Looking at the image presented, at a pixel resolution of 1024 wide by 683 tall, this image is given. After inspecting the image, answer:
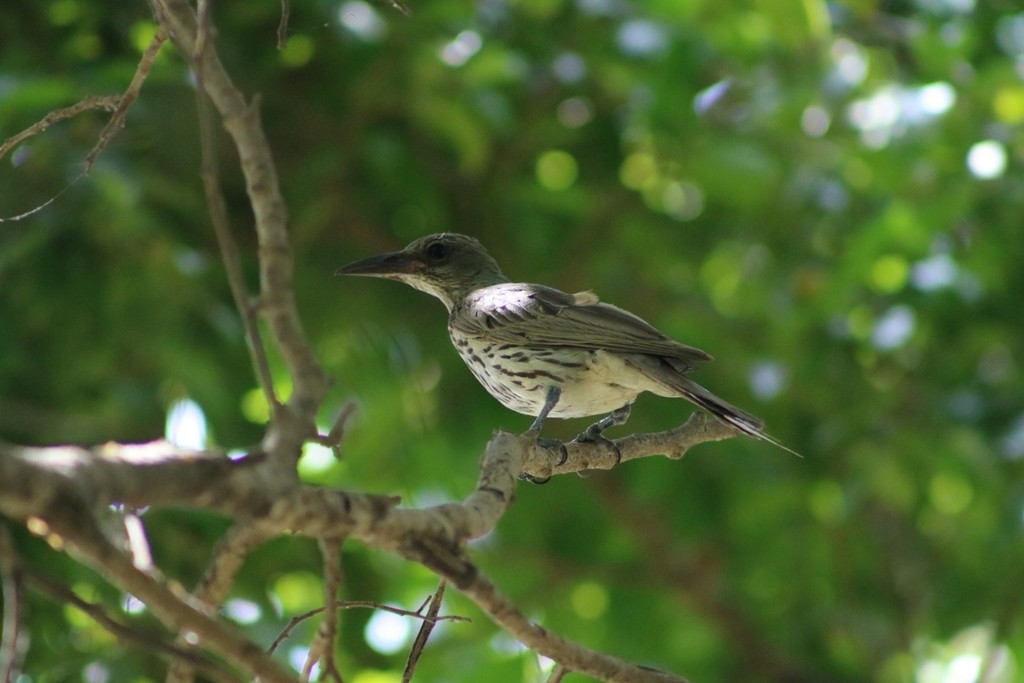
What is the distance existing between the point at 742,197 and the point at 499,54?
69.0 inches

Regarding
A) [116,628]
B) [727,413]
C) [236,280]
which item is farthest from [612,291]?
[116,628]

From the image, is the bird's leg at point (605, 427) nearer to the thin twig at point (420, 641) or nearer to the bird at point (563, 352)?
the bird at point (563, 352)

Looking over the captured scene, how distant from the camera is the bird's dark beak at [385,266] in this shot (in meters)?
4.59

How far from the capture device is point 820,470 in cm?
713

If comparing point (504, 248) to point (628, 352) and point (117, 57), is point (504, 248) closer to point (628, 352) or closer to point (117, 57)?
point (117, 57)

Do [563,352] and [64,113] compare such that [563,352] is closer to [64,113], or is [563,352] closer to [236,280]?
[64,113]

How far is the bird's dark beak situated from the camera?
4592 mm

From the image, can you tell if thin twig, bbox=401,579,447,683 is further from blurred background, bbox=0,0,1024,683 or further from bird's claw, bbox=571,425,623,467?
blurred background, bbox=0,0,1024,683

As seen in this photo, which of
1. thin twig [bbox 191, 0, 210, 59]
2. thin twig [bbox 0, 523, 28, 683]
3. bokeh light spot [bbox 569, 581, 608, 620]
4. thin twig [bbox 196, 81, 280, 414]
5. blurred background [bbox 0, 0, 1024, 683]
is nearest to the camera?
thin twig [bbox 0, 523, 28, 683]

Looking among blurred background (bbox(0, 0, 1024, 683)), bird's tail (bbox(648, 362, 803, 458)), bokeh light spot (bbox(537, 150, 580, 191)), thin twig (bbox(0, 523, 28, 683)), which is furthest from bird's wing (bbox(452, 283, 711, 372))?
thin twig (bbox(0, 523, 28, 683))

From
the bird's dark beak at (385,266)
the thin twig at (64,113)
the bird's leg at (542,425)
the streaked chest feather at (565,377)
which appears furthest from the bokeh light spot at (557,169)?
the thin twig at (64,113)

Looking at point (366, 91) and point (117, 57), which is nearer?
point (117, 57)

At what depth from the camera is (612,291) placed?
22.7 ft

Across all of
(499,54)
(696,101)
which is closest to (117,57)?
(499,54)
